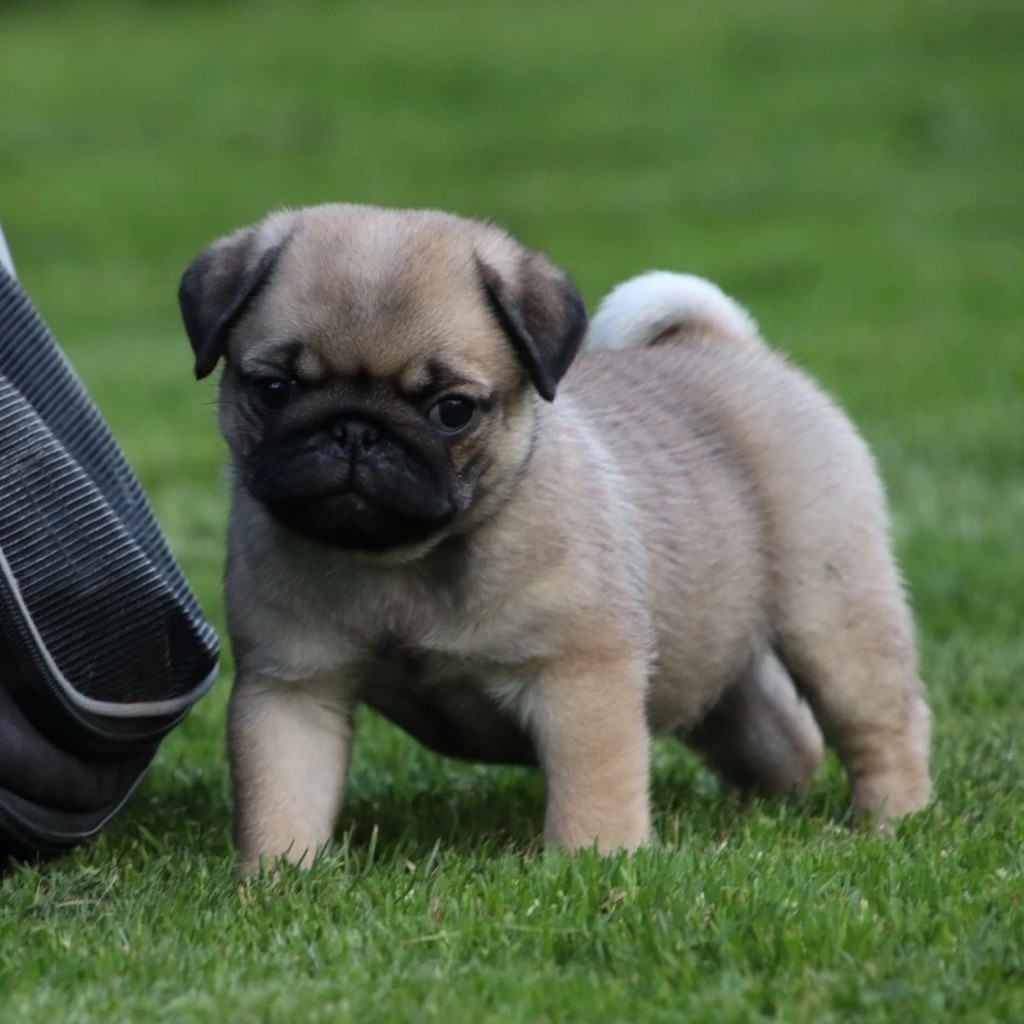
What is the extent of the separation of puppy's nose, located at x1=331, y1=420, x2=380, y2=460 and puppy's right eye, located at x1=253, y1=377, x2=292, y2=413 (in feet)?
0.58

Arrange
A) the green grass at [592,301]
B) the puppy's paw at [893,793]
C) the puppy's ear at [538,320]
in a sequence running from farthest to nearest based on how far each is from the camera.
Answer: the puppy's paw at [893,793] → the puppy's ear at [538,320] → the green grass at [592,301]

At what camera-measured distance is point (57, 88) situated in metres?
26.3

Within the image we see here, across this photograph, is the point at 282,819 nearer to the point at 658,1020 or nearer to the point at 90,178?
the point at 658,1020

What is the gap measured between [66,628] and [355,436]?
74 centimetres

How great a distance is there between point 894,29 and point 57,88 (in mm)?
11201

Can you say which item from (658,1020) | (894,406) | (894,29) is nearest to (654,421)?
(658,1020)

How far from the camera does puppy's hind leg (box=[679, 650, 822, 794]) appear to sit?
575 centimetres

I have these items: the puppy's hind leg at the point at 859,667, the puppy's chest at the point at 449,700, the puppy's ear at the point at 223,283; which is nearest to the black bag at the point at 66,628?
the puppy's ear at the point at 223,283

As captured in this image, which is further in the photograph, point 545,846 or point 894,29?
point 894,29

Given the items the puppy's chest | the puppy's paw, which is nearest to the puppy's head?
the puppy's chest

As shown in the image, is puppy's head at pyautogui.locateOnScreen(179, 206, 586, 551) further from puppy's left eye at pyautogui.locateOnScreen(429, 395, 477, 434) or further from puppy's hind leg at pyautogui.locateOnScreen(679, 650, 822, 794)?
puppy's hind leg at pyautogui.locateOnScreen(679, 650, 822, 794)

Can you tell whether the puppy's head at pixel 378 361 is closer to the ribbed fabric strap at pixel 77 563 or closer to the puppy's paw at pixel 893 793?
the ribbed fabric strap at pixel 77 563

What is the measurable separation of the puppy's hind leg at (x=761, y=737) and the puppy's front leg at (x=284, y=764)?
1457mm

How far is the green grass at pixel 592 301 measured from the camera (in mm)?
3570
